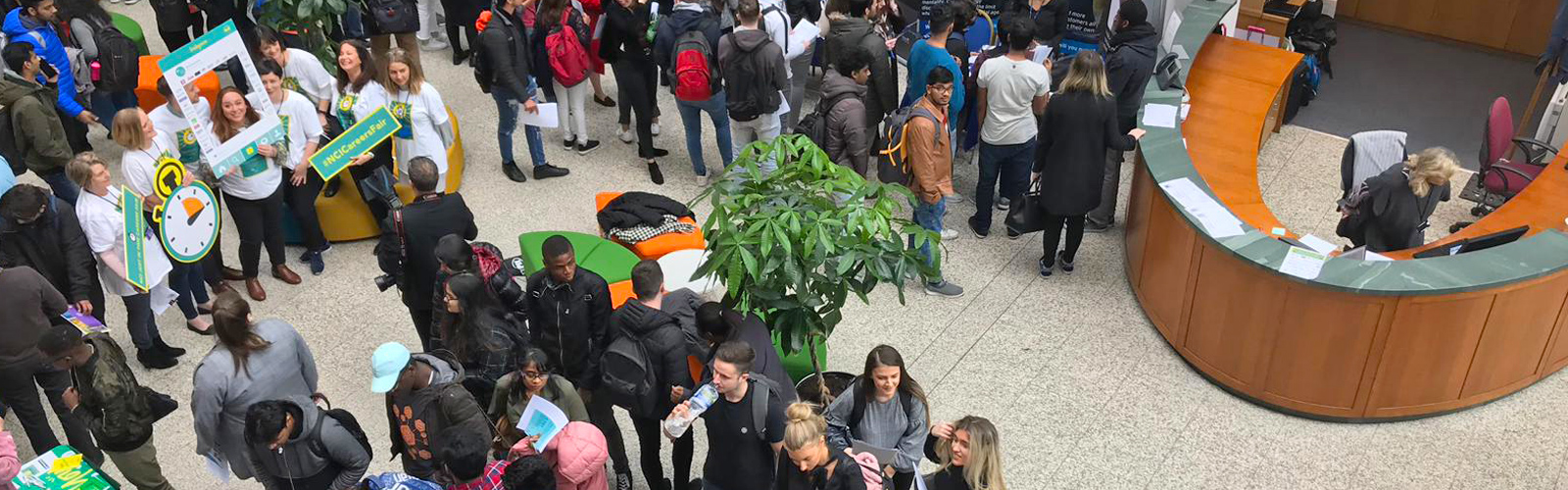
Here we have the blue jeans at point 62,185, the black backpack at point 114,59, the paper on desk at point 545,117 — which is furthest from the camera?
the black backpack at point 114,59

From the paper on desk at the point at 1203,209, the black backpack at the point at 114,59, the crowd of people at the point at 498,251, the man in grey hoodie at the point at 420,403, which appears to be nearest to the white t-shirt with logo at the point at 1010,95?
the crowd of people at the point at 498,251

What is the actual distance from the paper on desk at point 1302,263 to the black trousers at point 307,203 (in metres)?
5.53

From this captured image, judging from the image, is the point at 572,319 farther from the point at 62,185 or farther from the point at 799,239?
the point at 62,185

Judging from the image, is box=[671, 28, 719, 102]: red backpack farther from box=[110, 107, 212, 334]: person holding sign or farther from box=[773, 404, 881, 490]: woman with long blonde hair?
box=[773, 404, 881, 490]: woman with long blonde hair

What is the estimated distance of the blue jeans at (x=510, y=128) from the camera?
27.7 ft

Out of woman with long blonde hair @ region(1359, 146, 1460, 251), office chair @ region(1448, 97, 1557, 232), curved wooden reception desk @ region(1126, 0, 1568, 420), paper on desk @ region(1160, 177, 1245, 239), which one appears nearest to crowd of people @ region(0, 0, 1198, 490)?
paper on desk @ region(1160, 177, 1245, 239)

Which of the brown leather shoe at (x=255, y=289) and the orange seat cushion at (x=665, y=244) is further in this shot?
the brown leather shoe at (x=255, y=289)

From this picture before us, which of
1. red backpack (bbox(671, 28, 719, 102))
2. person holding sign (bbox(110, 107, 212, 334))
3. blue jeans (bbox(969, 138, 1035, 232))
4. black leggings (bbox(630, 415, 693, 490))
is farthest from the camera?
red backpack (bbox(671, 28, 719, 102))

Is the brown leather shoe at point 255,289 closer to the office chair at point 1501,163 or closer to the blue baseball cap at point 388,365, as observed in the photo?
the blue baseball cap at point 388,365

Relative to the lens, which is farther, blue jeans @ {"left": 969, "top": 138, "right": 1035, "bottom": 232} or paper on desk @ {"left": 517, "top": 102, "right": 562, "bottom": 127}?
paper on desk @ {"left": 517, "top": 102, "right": 562, "bottom": 127}

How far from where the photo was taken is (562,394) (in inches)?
201

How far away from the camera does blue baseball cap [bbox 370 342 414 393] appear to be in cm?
482

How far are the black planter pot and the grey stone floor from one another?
2.10ft

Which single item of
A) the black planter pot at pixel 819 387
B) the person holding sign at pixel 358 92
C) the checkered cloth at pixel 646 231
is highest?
the person holding sign at pixel 358 92
